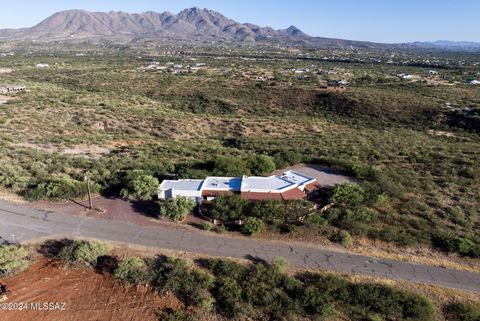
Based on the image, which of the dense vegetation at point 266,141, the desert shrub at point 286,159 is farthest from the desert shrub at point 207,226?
the desert shrub at point 286,159

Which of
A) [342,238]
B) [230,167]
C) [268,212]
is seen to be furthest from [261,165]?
[342,238]

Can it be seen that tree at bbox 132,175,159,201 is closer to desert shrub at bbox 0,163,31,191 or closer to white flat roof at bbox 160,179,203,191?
white flat roof at bbox 160,179,203,191

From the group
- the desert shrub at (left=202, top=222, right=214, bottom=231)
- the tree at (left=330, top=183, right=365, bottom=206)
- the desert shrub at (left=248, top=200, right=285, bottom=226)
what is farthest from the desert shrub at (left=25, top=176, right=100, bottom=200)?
the tree at (left=330, top=183, right=365, bottom=206)

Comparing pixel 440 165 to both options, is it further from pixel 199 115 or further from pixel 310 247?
pixel 199 115

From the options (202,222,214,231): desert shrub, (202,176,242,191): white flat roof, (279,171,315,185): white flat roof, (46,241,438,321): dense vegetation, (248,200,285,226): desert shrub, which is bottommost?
(46,241,438,321): dense vegetation

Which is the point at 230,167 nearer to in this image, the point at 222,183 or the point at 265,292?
the point at 222,183

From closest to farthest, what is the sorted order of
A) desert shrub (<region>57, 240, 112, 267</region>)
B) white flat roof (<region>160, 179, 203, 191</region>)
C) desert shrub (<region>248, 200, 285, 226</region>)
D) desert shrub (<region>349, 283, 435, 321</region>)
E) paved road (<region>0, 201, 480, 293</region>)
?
desert shrub (<region>349, 283, 435, 321</region>) → desert shrub (<region>57, 240, 112, 267</region>) → paved road (<region>0, 201, 480, 293</region>) → desert shrub (<region>248, 200, 285, 226</region>) → white flat roof (<region>160, 179, 203, 191</region>)
